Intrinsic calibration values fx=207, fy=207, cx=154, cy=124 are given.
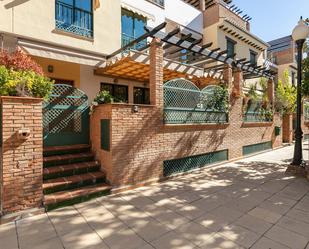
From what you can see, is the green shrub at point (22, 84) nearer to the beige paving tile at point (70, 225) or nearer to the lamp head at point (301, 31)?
the beige paving tile at point (70, 225)

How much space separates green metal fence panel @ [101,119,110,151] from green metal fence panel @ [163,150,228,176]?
6.70 feet

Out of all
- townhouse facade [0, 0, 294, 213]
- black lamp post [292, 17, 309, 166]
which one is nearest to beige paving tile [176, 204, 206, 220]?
townhouse facade [0, 0, 294, 213]

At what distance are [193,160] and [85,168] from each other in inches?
152

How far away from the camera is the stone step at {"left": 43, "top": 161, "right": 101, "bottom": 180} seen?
527 cm

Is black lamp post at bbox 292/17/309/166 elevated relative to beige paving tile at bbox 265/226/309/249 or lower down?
elevated

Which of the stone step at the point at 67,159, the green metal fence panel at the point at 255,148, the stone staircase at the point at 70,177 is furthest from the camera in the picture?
the green metal fence panel at the point at 255,148

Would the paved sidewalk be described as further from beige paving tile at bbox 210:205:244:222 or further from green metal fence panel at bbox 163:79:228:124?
green metal fence panel at bbox 163:79:228:124

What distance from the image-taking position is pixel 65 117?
6.21m

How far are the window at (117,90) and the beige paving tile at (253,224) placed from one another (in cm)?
770

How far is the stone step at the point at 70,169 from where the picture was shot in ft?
17.3

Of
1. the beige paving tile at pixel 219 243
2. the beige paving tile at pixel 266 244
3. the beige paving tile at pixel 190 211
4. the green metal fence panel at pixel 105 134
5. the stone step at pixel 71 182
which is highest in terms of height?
the green metal fence panel at pixel 105 134

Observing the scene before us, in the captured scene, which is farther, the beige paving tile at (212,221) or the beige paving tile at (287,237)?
the beige paving tile at (212,221)

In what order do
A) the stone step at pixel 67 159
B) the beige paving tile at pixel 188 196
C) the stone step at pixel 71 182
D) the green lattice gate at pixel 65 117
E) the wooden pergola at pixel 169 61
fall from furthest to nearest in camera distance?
the wooden pergola at pixel 169 61, the green lattice gate at pixel 65 117, the stone step at pixel 67 159, the beige paving tile at pixel 188 196, the stone step at pixel 71 182

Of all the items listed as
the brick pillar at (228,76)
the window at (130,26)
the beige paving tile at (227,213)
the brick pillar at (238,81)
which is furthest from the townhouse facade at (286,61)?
the beige paving tile at (227,213)
